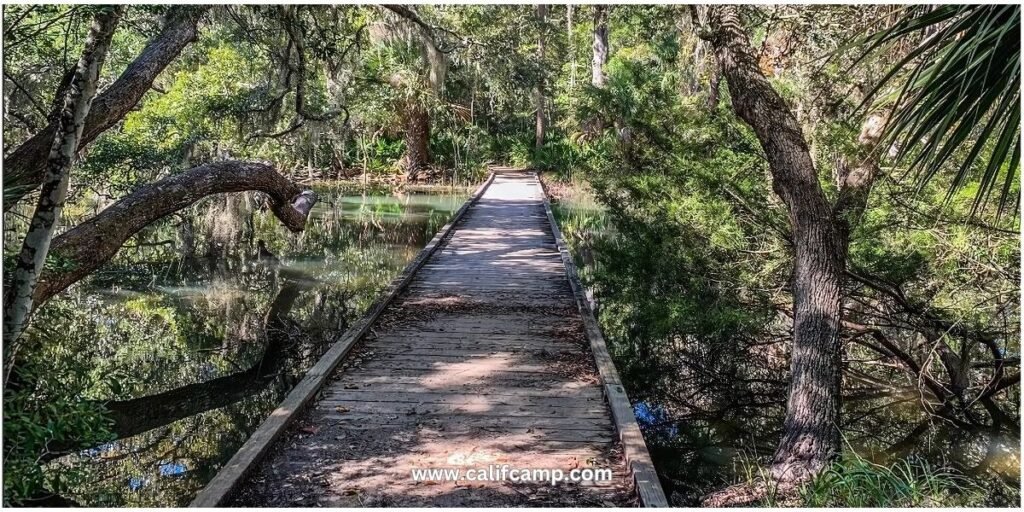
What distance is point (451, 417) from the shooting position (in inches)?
168

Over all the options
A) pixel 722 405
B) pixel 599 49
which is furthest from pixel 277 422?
pixel 599 49

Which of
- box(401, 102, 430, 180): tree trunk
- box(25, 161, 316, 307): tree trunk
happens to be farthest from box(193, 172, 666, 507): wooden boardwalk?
box(401, 102, 430, 180): tree trunk

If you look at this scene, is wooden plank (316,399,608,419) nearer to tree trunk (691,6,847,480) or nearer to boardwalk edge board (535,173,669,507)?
boardwalk edge board (535,173,669,507)

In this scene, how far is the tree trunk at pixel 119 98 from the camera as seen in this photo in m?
4.15

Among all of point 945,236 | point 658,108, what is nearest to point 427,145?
point 658,108

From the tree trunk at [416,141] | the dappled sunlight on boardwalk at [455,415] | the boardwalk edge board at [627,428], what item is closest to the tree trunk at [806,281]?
the boardwalk edge board at [627,428]

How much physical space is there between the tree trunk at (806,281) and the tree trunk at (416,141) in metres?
22.4

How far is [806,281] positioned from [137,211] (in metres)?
4.07

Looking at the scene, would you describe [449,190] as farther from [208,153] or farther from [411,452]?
[411,452]

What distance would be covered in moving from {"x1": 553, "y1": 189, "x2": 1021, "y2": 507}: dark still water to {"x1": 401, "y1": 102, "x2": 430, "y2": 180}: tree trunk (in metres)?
19.4

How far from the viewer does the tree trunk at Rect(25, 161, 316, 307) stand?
12.8 ft

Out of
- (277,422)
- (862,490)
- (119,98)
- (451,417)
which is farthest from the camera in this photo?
(119,98)

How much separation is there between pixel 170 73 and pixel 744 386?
12535 millimetres

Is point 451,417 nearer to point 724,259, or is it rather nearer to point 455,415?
point 455,415
